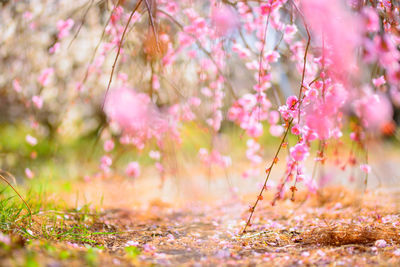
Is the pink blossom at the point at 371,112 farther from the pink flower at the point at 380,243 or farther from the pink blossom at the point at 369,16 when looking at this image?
the pink flower at the point at 380,243

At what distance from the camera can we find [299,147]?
177 centimetres

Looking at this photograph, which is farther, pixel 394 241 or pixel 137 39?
pixel 137 39

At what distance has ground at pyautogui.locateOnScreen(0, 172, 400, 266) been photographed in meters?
1.48

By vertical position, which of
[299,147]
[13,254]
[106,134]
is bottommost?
[13,254]

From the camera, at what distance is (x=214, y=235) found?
2.22 m

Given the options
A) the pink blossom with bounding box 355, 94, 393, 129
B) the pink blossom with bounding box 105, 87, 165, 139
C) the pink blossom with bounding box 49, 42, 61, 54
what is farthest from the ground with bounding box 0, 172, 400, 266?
the pink blossom with bounding box 49, 42, 61, 54

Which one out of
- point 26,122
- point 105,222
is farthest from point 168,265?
point 26,122

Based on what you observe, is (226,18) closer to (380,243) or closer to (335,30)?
(335,30)

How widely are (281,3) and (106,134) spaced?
4330mm

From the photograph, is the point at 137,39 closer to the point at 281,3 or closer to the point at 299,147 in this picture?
the point at 281,3

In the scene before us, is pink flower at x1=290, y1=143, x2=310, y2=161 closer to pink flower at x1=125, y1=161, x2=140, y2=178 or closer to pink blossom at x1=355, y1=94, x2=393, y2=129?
pink blossom at x1=355, y1=94, x2=393, y2=129

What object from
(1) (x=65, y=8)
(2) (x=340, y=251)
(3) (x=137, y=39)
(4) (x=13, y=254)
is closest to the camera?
(4) (x=13, y=254)

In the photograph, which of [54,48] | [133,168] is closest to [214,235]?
[133,168]

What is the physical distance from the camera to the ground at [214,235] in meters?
1.48
